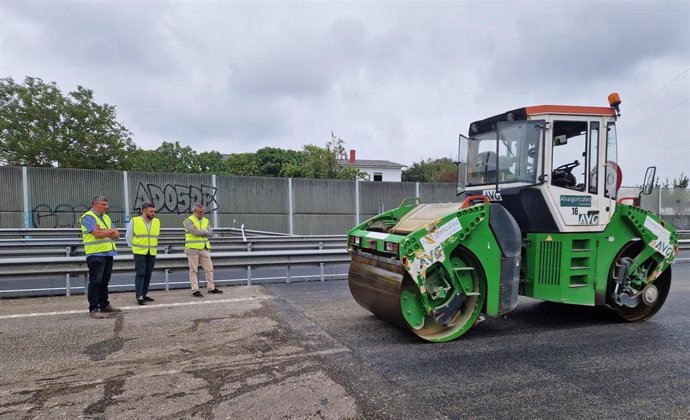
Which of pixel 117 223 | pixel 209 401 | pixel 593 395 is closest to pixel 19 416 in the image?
pixel 209 401

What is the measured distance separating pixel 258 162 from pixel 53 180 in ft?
96.5

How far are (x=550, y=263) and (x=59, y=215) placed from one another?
16284 millimetres

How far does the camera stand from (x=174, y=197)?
17.0m

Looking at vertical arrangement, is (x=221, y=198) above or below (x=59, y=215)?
above

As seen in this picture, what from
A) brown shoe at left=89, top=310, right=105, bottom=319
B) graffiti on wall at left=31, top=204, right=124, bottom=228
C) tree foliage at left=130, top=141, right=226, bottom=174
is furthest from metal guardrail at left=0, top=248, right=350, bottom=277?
tree foliage at left=130, top=141, right=226, bottom=174

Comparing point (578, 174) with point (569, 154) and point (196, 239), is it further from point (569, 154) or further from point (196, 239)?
point (196, 239)

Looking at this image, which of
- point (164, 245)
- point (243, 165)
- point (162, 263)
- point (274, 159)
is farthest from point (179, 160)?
point (162, 263)

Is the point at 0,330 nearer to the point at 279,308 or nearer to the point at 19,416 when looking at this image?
the point at 19,416

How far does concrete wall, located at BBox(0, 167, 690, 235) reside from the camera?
14.9 m

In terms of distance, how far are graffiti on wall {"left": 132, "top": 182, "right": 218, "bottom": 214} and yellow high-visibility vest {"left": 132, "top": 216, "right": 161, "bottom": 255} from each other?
10.5m

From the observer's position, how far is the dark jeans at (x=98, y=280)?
5.74m

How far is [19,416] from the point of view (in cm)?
303

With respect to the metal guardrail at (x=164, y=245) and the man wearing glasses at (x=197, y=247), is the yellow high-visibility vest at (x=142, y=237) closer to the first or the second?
the man wearing glasses at (x=197, y=247)

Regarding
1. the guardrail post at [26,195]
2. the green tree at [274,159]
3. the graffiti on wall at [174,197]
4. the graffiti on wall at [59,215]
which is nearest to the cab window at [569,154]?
the graffiti on wall at [174,197]
